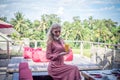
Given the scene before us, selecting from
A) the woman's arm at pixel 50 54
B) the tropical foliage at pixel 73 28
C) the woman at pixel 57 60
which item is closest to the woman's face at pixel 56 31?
the woman at pixel 57 60

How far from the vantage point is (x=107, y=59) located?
5.33m

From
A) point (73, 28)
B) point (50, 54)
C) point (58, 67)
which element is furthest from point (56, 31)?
point (73, 28)

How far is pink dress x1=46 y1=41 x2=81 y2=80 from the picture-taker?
2.20 m

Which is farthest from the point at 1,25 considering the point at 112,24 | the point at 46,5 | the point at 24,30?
the point at 46,5

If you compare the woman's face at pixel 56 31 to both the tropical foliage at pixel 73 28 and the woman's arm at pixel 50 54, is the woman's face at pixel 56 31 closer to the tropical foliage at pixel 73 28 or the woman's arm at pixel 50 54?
the woman's arm at pixel 50 54

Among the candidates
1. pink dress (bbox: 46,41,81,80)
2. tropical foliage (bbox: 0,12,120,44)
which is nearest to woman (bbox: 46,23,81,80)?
pink dress (bbox: 46,41,81,80)

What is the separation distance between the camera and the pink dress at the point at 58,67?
86.7 inches

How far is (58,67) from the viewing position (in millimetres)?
2268

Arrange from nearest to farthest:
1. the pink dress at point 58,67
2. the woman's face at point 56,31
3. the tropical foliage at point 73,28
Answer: the pink dress at point 58,67 → the woman's face at point 56,31 → the tropical foliage at point 73,28

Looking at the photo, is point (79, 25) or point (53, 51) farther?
point (79, 25)

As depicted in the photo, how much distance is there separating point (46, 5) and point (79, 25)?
29.3 feet

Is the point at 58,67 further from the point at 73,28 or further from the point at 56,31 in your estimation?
the point at 73,28

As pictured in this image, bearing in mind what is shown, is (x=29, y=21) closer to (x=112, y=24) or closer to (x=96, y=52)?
(x=112, y=24)

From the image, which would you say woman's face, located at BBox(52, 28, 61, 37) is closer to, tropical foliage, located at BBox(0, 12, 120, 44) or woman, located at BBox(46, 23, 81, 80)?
woman, located at BBox(46, 23, 81, 80)
